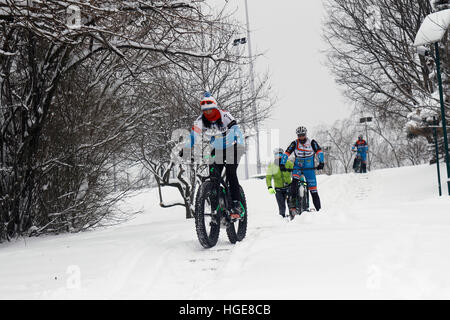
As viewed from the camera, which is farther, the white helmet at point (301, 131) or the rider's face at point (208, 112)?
the white helmet at point (301, 131)

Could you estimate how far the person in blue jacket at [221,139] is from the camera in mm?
5977

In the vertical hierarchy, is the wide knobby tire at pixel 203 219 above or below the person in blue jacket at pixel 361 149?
below

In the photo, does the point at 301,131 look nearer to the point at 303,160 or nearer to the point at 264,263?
the point at 303,160

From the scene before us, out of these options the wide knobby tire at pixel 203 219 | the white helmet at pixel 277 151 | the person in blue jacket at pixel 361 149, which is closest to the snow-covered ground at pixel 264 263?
the wide knobby tire at pixel 203 219

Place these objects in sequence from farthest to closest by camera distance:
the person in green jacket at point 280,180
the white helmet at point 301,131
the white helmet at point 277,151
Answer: the white helmet at point 277,151 → the person in green jacket at point 280,180 → the white helmet at point 301,131

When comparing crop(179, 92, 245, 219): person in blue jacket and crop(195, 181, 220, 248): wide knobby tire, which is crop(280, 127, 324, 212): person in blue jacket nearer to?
crop(179, 92, 245, 219): person in blue jacket

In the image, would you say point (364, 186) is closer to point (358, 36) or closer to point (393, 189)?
point (393, 189)

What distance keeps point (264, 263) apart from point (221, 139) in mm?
2030

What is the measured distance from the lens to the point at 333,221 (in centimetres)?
654

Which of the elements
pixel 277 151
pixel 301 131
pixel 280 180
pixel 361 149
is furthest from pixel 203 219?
pixel 361 149

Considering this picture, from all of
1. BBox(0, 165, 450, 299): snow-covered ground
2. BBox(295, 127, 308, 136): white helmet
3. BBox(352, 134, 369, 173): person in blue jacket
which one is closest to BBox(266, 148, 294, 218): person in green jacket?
BBox(295, 127, 308, 136): white helmet

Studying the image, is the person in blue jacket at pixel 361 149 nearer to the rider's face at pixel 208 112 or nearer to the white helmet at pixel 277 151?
the white helmet at pixel 277 151

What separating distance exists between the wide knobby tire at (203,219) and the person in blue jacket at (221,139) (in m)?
0.23

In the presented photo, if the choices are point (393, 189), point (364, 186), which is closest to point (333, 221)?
point (393, 189)
